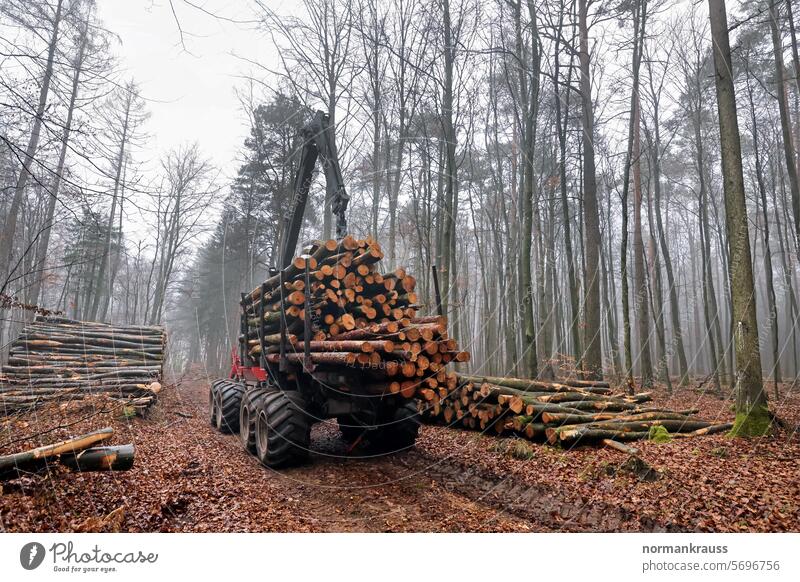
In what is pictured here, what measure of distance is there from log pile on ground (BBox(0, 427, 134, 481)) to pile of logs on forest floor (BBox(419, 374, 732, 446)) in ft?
15.9

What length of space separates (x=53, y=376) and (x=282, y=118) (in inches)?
404

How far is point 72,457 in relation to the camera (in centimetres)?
361

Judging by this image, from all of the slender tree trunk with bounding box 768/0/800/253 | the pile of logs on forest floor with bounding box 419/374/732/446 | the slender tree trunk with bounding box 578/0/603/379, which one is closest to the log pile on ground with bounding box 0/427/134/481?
the pile of logs on forest floor with bounding box 419/374/732/446

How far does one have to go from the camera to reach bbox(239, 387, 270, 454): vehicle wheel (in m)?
6.86

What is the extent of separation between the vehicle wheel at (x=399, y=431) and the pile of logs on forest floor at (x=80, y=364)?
4809mm

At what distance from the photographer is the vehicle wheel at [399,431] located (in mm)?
6809

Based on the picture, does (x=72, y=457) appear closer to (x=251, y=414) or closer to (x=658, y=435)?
(x=251, y=414)

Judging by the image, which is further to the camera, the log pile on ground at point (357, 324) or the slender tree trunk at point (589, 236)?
the slender tree trunk at point (589, 236)

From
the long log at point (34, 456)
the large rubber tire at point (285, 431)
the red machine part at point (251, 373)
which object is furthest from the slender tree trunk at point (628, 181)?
the long log at point (34, 456)

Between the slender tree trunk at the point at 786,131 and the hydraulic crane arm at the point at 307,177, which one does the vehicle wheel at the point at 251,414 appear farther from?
the slender tree trunk at the point at 786,131
